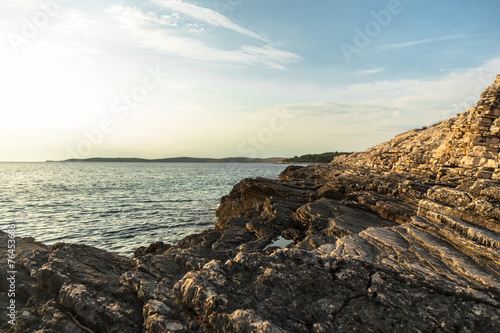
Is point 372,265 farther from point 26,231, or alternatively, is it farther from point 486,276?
point 26,231

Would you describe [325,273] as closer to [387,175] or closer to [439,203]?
[439,203]

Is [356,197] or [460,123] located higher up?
[460,123]

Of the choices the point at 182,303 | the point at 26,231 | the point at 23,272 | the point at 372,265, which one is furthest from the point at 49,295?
the point at 26,231

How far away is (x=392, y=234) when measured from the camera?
1048 cm

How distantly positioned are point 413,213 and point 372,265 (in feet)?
24.6

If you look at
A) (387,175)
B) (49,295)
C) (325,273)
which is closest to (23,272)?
(49,295)

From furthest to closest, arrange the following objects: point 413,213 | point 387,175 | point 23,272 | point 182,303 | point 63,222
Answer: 1. point 63,222
2. point 387,175
3. point 413,213
4. point 23,272
5. point 182,303

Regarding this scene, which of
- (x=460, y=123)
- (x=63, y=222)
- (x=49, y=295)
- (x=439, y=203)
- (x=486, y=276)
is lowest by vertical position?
(x=63, y=222)

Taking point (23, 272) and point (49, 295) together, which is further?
point (23, 272)

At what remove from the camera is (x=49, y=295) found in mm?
7922

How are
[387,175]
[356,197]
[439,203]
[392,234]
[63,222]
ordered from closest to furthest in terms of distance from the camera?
[392,234], [439,203], [356,197], [387,175], [63,222]

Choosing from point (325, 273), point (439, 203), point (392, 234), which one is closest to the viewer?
point (325, 273)

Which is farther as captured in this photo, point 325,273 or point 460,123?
point 460,123

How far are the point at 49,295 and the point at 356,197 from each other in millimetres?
16554
